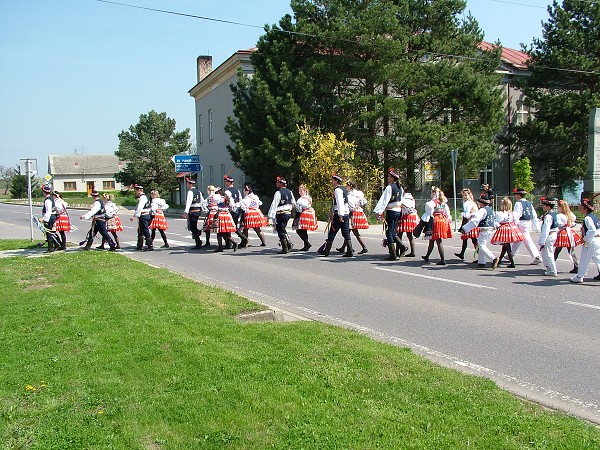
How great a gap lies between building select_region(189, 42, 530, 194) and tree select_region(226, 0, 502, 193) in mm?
2795

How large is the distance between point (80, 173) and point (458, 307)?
109677 mm

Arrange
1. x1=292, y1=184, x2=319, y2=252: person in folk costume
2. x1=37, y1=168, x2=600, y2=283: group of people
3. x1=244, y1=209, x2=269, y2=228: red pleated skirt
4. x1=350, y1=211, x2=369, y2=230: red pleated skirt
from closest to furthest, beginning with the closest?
1. x1=37, y1=168, x2=600, y2=283: group of people
2. x1=350, y1=211, x2=369, y2=230: red pleated skirt
3. x1=292, y1=184, x2=319, y2=252: person in folk costume
4. x1=244, y1=209, x2=269, y2=228: red pleated skirt

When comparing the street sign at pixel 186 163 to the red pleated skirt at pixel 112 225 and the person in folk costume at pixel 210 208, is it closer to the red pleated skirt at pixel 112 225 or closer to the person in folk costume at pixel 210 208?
the red pleated skirt at pixel 112 225

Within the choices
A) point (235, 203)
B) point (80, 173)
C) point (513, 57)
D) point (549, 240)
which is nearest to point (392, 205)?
point (549, 240)

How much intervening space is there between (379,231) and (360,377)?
19.2 meters

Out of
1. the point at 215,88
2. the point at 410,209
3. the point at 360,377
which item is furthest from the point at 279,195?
the point at 215,88

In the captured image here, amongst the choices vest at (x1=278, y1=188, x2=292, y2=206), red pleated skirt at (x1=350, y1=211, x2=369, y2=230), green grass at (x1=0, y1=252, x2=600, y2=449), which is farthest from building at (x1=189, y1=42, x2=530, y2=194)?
green grass at (x1=0, y1=252, x2=600, y2=449)

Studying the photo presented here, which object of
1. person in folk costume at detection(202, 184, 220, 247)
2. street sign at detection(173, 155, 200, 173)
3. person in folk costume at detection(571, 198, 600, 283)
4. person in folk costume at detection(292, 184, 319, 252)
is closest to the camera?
person in folk costume at detection(571, 198, 600, 283)

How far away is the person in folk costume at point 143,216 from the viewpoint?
1712cm

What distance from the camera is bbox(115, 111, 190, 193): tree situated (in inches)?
2514

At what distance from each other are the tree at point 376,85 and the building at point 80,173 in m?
81.3

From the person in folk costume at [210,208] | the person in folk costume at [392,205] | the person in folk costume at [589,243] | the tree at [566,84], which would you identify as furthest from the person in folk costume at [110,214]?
the tree at [566,84]

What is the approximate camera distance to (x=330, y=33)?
30.8 meters

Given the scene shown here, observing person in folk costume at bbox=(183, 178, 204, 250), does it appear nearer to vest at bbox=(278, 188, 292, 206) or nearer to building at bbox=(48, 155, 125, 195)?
vest at bbox=(278, 188, 292, 206)
